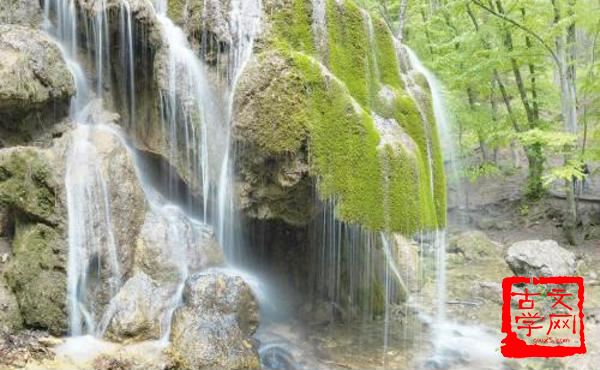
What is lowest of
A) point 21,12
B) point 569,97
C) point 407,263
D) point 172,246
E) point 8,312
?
point 8,312

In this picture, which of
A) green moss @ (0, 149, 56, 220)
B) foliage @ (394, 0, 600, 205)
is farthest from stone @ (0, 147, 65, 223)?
foliage @ (394, 0, 600, 205)

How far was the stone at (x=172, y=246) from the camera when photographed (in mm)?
7363

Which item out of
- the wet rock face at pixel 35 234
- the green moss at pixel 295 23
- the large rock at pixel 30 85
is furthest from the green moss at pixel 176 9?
the wet rock face at pixel 35 234

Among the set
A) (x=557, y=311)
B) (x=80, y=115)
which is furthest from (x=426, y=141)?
(x=80, y=115)

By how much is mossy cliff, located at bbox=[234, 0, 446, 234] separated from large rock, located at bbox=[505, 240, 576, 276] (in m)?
3.86

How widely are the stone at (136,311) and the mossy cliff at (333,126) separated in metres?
1.78

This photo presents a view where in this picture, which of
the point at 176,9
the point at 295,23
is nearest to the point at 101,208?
the point at 176,9

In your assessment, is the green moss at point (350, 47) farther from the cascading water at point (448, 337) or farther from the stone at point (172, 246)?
the stone at point (172, 246)

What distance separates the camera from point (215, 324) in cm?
661

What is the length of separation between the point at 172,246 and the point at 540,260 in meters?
7.36

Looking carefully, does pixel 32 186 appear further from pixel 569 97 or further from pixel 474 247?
pixel 569 97

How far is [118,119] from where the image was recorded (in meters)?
8.33

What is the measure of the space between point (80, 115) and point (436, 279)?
8483mm

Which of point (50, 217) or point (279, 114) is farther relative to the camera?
point (50, 217)
